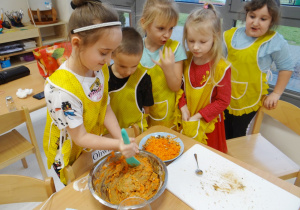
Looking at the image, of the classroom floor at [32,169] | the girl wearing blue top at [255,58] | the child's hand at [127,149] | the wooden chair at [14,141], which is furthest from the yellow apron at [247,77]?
the classroom floor at [32,169]

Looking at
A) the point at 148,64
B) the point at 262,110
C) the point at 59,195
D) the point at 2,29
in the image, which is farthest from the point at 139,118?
the point at 2,29

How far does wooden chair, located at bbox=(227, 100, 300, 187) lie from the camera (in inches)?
52.6

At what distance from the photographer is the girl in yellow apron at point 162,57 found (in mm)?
1223

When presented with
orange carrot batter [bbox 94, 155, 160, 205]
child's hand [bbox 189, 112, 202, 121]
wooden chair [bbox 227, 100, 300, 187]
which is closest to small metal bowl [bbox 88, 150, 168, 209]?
orange carrot batter [bbox 94, 155, 160, 205]

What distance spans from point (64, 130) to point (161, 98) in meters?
0.63

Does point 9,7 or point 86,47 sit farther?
point 9,7

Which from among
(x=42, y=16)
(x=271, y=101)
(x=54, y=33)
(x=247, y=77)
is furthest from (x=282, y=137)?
(x=54, y=33)

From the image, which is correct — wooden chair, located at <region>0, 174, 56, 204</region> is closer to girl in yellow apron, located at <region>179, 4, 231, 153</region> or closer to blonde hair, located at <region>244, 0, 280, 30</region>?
girl in yellow apron, located at <region>179, 4, 231, 153</region>

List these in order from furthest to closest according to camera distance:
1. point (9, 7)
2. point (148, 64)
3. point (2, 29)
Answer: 1. point (9, 7)
2. point (2, 29)
3. point (148, 64)

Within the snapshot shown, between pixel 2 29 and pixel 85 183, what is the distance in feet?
10.1

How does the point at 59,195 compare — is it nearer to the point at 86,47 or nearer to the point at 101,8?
the point at 86,47

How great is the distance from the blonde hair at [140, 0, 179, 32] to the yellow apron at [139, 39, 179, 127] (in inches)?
6.4

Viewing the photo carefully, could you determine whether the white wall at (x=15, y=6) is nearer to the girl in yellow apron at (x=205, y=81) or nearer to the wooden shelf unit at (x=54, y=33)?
the wooden shelf unit at (x=54, y=33)

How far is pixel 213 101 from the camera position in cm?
139
